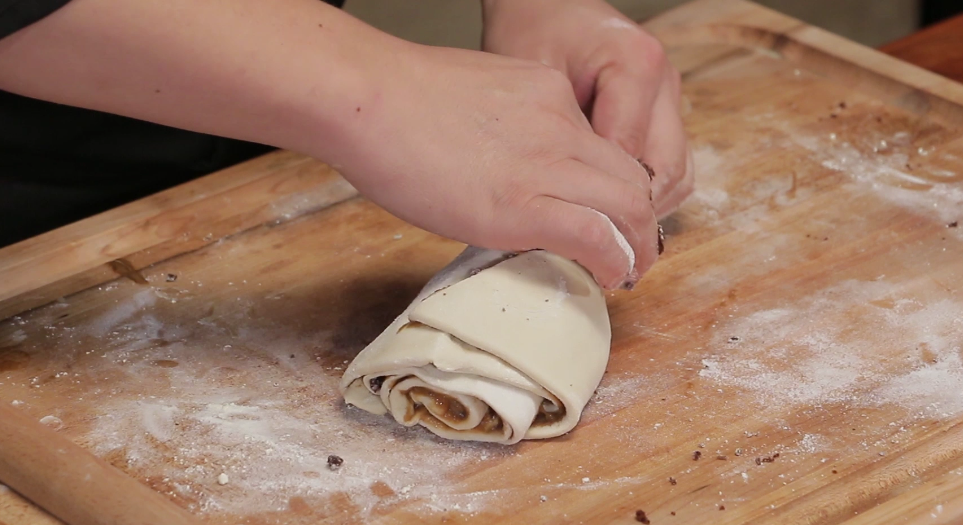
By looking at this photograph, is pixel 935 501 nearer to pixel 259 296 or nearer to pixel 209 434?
pixel 209 434

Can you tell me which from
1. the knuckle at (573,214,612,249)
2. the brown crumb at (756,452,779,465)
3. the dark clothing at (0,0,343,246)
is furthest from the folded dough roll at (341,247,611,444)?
the dark clothing at (0,0,343,246)

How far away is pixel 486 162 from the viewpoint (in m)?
1.23

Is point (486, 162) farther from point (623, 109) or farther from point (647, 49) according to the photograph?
point (647, 49)

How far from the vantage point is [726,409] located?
1.30 meters

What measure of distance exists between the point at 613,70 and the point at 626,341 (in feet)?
1.34

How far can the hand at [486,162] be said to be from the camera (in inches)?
47.6

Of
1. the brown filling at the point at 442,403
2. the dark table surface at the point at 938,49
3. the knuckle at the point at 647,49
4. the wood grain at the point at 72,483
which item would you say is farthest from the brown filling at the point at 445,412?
the dark table surface at the point at 938,49

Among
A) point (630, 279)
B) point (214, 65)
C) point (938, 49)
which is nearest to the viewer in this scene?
point (214, 65)

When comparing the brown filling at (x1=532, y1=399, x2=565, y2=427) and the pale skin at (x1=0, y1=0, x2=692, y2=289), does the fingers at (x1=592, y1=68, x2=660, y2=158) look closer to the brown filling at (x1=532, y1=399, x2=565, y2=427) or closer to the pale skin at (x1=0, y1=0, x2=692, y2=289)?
the pale skin at (x1=0, y1=0, x2=692, y2=289)

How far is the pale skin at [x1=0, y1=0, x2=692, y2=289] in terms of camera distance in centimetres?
112

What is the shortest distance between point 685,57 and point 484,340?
1084mm

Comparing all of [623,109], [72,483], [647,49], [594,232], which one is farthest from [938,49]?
[72,483]

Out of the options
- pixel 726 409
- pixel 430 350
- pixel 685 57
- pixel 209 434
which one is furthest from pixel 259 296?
pixel 685 57

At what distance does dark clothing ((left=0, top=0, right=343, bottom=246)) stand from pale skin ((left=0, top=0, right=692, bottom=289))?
451mm
